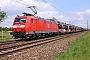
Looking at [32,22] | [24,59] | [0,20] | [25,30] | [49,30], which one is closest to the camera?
[24,59]

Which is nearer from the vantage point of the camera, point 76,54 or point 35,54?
point 76,54

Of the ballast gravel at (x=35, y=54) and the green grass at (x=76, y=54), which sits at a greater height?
the green grass at (x=76, y=54)

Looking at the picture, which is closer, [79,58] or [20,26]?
[79,58]

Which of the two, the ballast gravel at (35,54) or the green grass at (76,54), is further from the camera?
the ballast gravel at (35,54)

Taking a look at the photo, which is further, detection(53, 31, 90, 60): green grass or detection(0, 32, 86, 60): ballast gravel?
detection(0, 32, 86, 60): ballast gravel

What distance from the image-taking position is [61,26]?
1847 inches

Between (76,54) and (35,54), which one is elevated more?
(76,54)

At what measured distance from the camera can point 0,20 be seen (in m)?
46.3

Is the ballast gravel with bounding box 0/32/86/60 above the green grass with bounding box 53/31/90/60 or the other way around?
the other way around

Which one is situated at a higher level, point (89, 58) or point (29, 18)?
point (29, 18)

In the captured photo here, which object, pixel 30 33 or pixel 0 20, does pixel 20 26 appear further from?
pixel 0 20

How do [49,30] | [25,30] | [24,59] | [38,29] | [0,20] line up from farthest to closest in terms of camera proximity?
[0,20] < [49,30] < [38,29] < [25,30] < [24,59]

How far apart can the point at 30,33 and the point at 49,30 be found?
33.6ft

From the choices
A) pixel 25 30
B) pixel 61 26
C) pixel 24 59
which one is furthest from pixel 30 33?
pixel 61 26
